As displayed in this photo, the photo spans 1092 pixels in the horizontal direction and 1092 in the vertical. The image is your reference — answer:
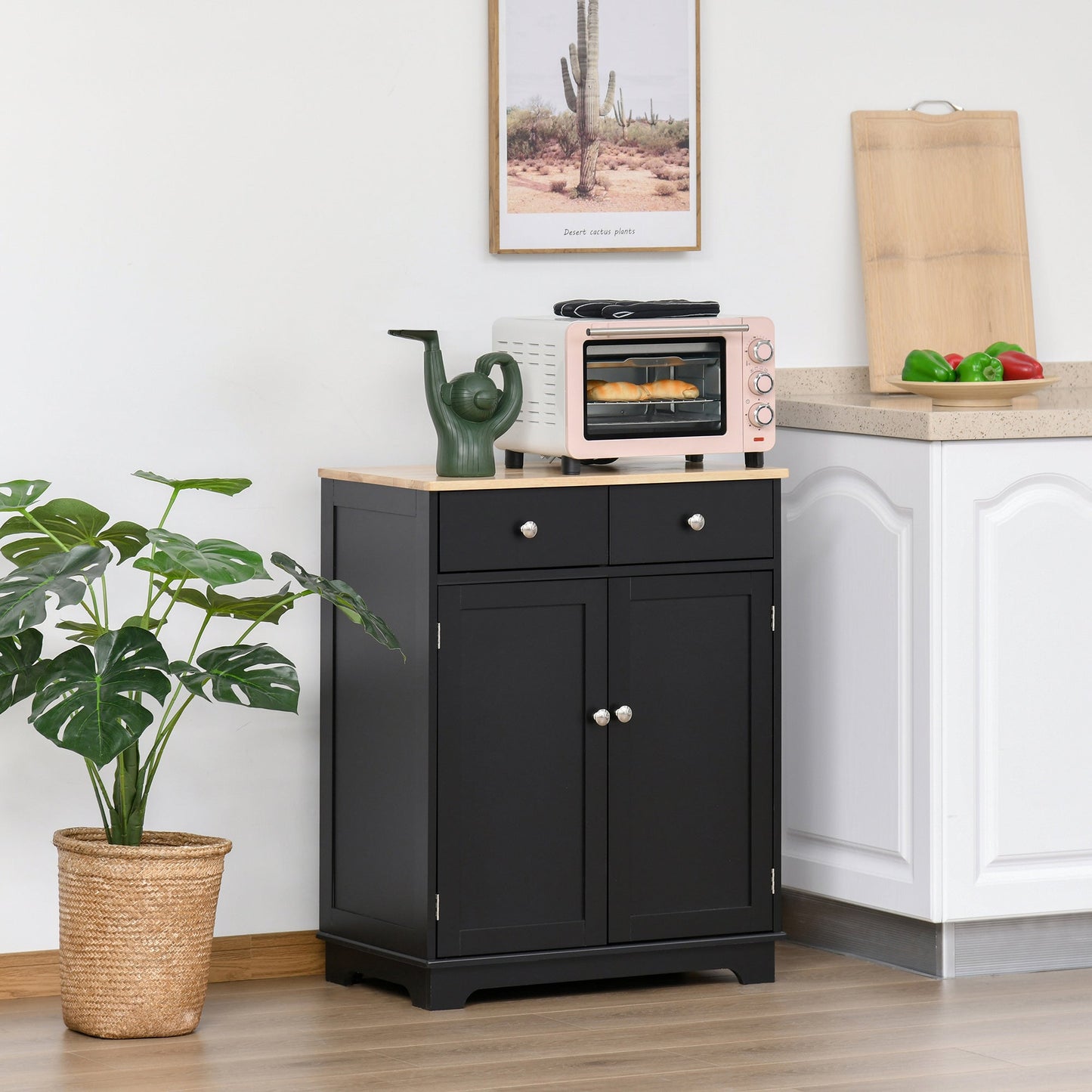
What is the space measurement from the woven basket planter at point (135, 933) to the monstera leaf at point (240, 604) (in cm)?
39

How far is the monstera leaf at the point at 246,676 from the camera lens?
3.17 m

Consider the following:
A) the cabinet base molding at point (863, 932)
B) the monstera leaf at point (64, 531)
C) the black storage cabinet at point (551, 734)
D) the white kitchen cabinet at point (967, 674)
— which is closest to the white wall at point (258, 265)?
the black storage cabinet at point (551, 734)

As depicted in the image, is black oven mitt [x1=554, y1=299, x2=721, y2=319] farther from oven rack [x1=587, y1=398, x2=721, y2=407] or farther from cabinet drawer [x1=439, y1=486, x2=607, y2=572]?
cabinet drawer [x1=439, y1=486, x2=607, y2=572]

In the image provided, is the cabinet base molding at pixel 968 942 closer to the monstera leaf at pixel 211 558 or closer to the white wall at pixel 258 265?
the white wall at pixel 258 265

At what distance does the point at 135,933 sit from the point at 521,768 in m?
0.70

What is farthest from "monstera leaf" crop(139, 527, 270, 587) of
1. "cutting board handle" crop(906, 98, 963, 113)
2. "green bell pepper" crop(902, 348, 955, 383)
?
"cutting board handle" crop(906, 98, 963, 113)

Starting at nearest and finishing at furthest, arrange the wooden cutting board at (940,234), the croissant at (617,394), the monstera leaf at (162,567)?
the monstera leaf at (162,567), the croissant at (617,394), the wooden cutting board at (940,234)

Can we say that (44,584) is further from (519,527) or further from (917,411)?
(917,411)

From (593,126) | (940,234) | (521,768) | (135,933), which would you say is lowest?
(135,933)

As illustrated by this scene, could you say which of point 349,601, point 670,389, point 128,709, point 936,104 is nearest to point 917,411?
point 670,389

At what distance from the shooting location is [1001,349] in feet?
12.7

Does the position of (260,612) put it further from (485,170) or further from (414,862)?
(485,170)

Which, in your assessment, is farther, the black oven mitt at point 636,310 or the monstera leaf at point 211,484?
the black oven mitt at point 636,310

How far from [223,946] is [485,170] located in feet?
5.04
